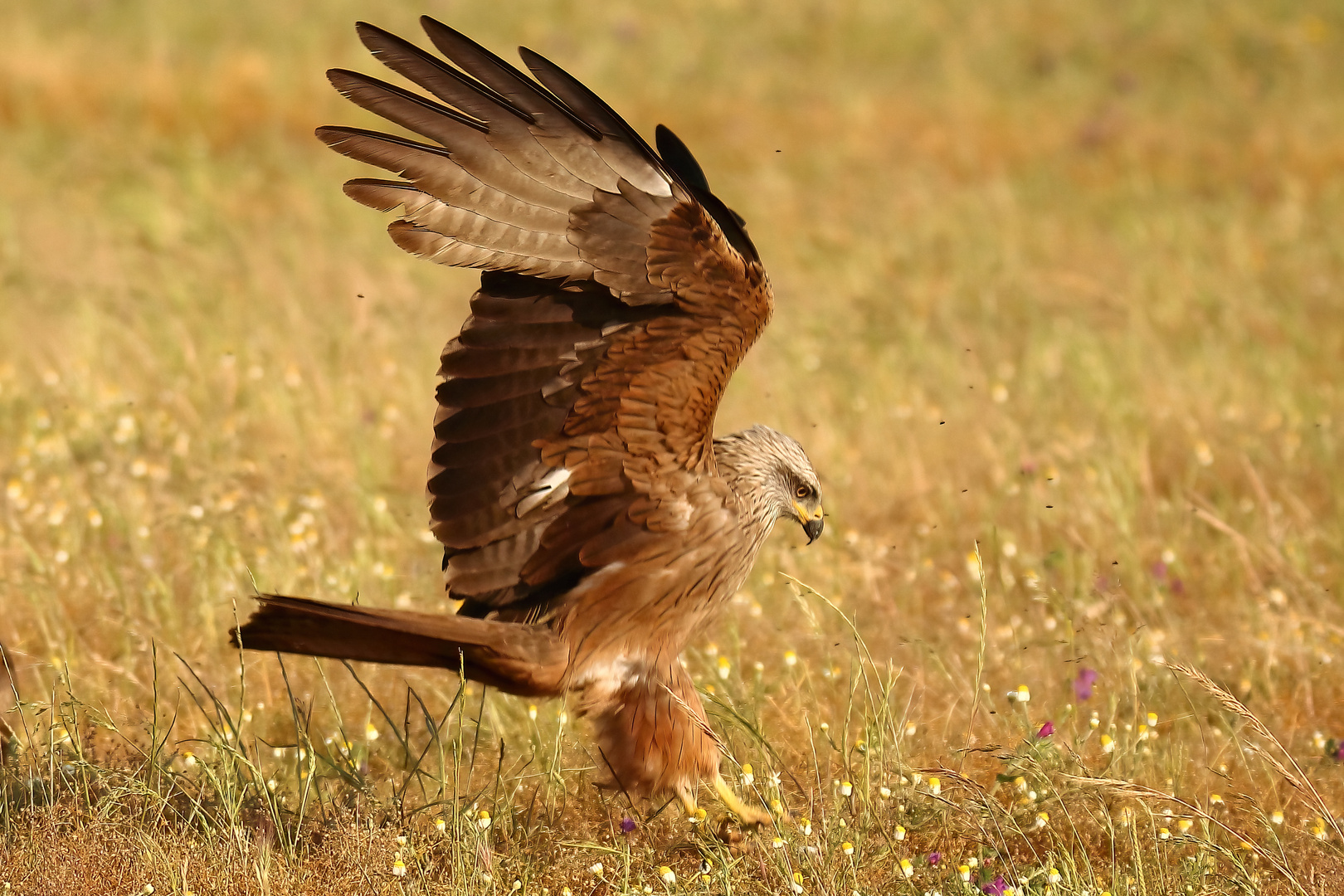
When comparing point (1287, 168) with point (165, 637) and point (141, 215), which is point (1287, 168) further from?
point (165, 637)

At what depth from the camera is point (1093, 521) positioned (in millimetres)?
5074

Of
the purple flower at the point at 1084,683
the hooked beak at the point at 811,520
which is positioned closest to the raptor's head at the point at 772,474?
the hooked beak at the point at 811,520

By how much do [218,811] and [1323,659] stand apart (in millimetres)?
3074

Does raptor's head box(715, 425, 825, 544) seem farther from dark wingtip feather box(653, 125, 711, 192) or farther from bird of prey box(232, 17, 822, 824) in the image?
dark wingtip feather box(653, 125, 711, 192)

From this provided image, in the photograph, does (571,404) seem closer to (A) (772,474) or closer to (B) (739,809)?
(A) (772,474)

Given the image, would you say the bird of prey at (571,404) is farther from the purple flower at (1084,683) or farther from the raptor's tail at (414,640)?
the purple flower at (1084,683)

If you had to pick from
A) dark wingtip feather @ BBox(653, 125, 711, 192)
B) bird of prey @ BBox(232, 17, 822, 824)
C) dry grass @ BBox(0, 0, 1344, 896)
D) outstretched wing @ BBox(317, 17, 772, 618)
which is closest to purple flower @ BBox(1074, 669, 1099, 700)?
dry grass @ BBox(0, 0, 1344, 896)

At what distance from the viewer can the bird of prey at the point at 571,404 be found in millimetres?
3125

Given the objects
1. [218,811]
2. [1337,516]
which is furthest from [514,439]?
[1337,516]

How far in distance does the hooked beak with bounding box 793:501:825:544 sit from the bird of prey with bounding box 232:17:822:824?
0.60 ft

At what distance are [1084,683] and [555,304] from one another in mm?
1793

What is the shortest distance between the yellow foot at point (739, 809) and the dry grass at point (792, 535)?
60mm

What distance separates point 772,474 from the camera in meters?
3.74

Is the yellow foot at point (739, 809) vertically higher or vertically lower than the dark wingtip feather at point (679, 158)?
lower
